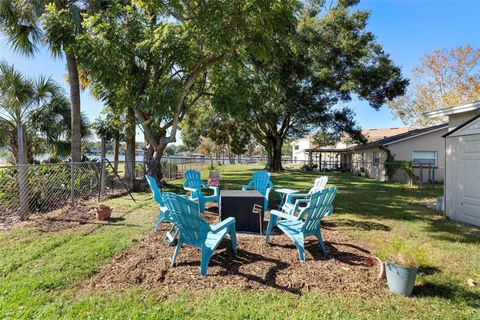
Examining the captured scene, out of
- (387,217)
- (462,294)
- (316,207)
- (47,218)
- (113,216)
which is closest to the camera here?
(462,294)

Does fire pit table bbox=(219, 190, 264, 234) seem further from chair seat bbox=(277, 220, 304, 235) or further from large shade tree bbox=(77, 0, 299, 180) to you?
large shade tree bbox=(77, 0, 299, 180)

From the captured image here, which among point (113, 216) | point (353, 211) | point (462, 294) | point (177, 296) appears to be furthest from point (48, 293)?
point (353, 211)

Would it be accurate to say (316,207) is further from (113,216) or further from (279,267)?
(113,216)

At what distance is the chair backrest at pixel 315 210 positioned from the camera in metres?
4.10

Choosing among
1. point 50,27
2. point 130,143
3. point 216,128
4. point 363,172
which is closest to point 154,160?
point 130,143

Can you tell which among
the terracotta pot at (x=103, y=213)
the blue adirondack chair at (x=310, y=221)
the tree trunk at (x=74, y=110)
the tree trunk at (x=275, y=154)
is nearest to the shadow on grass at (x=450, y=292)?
the blue adirondack chair at (x=310, y=221)

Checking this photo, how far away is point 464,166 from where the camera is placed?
6711mm

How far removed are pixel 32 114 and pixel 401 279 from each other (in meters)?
10.8

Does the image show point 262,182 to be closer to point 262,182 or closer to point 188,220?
point 262,182

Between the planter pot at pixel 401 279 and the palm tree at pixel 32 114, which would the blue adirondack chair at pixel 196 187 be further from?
the palm tree at pixel 32 114

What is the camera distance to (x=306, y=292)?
10.5ft

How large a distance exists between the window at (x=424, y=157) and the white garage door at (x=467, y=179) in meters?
12.1

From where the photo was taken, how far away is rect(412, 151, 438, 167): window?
17.9m

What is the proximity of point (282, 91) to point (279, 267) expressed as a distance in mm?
16661
